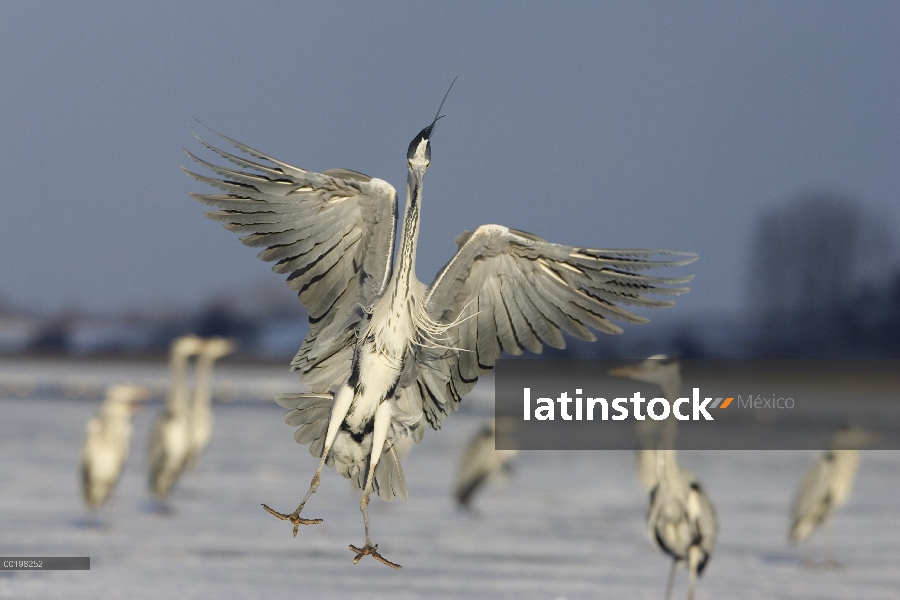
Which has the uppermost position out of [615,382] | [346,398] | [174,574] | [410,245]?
[615,382]

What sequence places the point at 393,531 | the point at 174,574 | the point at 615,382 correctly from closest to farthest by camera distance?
1. the point at 174,574
2. the point at 393,531
3. the point at 615,382

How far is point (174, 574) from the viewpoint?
28.8 feet

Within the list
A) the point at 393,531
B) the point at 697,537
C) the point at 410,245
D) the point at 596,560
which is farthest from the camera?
the point at 393,531

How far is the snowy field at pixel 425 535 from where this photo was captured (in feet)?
28.2

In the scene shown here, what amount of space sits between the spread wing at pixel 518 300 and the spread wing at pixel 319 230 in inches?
12.4

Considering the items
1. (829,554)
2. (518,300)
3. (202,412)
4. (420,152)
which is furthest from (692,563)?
(202,412)

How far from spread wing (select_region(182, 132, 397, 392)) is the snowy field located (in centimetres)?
369

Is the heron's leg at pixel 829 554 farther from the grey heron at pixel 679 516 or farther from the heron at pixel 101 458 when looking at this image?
the heron at pixel 101 458

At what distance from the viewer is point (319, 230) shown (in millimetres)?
4910

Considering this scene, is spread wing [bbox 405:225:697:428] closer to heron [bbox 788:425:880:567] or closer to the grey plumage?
the grey plumage

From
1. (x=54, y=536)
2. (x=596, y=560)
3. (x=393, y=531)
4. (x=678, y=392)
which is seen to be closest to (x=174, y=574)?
(x=54, y=536)

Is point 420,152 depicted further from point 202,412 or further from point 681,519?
point 202,412

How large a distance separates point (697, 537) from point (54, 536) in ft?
18.0

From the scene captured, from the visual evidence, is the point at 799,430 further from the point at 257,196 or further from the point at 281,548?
the point at 257,196
